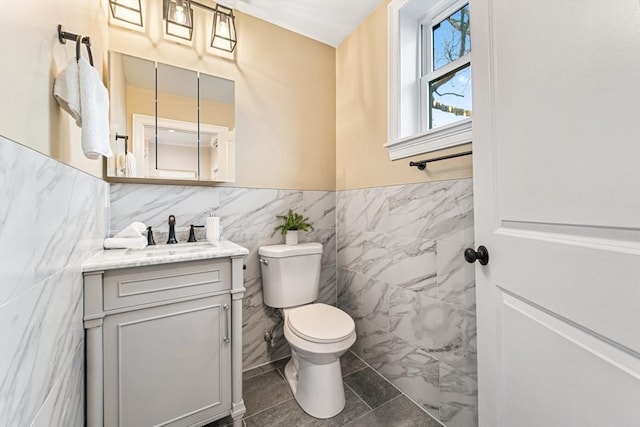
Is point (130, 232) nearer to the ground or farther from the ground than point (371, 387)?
farther from the ground

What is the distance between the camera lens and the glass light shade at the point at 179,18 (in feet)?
4.98

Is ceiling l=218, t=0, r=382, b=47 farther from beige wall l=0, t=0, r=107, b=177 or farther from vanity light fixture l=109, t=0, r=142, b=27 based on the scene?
beige wall l=0, t=0, r=107, b=177

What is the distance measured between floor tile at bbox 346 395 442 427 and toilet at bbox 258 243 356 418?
0.15 meters

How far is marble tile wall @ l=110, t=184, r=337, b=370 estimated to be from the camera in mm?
1465

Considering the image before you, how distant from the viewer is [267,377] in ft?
5.55

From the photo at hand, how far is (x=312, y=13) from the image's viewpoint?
1771 mm

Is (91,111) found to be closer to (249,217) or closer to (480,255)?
(249,217)

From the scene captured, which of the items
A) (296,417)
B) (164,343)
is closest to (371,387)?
(296,417)

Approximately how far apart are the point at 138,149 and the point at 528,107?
1737mm

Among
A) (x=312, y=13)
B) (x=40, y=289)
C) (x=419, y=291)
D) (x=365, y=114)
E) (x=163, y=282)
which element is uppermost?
(x=312, y=13)

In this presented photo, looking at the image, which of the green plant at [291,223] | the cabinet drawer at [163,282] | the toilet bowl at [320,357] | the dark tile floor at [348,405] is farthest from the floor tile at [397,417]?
the green plant at [291,223]

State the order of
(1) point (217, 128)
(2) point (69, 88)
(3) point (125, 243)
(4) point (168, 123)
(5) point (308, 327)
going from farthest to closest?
1. (1) point (217, 128)
2. (4) point (168, 123)
3. (5) point (308, 327)
4. (3) point (125, 243)
5. (2) point (69, 88)

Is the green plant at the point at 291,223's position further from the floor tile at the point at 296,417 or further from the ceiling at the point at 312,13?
the ceiling at the point at 312,13

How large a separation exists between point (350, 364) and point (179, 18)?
8.16 ft
